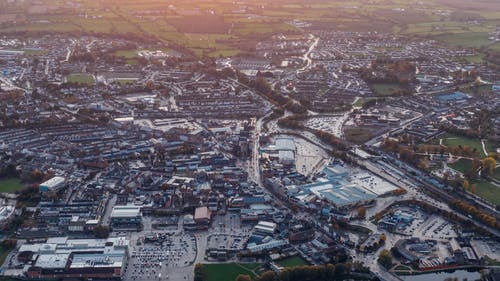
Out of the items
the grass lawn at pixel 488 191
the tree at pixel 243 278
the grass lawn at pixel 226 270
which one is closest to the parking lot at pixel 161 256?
the grass lawn at pixel 226 270

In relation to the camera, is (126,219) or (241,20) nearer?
(126,219)

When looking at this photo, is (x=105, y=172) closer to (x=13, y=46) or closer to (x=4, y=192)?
(x=4, y=192)

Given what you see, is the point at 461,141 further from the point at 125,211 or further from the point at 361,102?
the point at 125,211

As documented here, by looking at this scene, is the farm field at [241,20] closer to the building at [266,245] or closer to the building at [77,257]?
the building at [266,245]

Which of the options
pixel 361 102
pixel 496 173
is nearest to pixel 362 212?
pixel 496 173

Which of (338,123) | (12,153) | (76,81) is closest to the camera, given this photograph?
(12,153)

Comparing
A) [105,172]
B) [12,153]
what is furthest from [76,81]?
[105,172]

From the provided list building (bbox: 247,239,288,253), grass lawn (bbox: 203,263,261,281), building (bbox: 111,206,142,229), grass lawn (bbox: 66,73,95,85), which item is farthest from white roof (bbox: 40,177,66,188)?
grass lawn (bbox: 66,73,95,85)
